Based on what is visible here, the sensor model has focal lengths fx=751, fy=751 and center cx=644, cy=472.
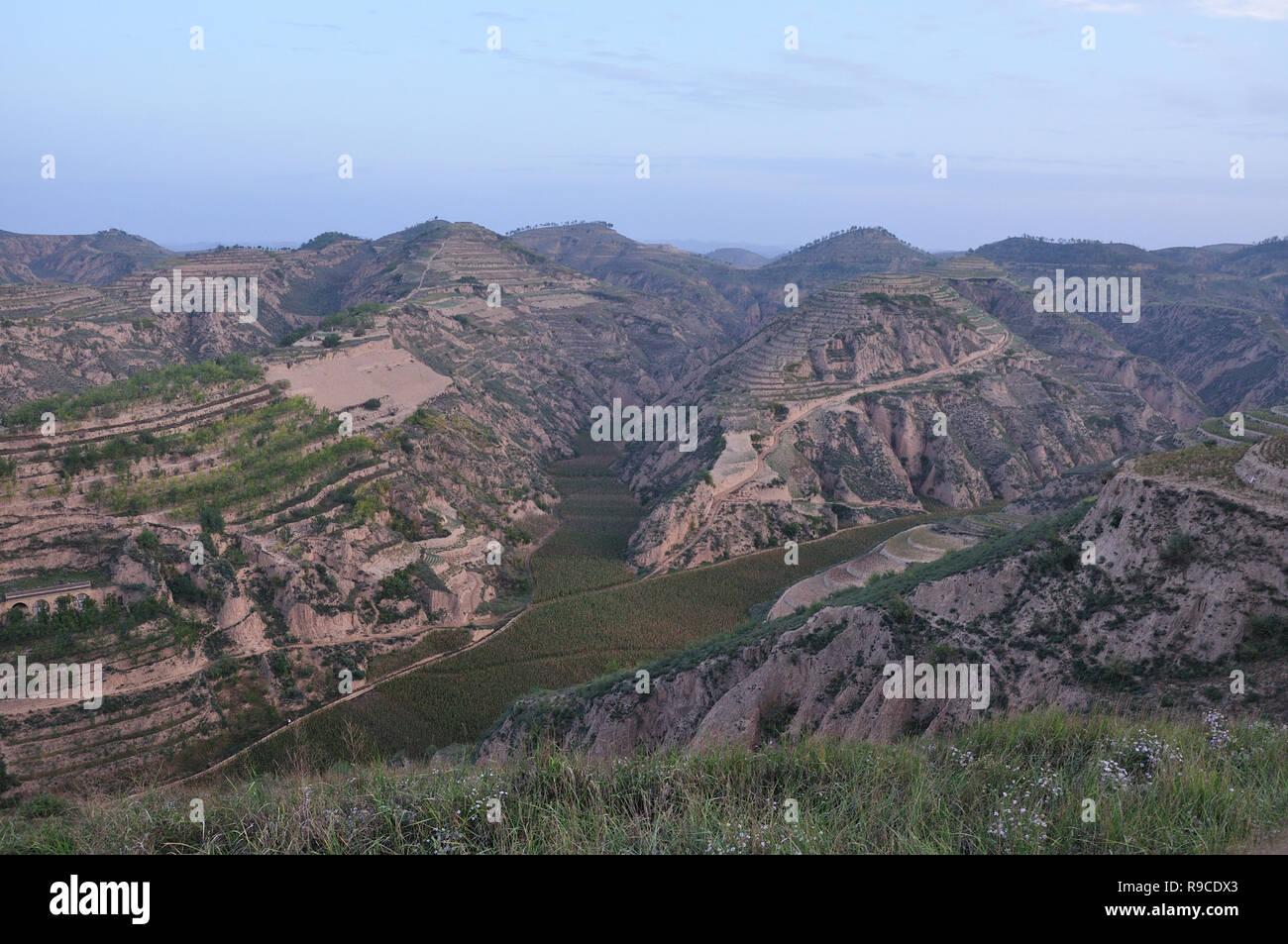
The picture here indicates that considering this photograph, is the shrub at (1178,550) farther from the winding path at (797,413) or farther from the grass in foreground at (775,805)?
the winding path at (797,413)

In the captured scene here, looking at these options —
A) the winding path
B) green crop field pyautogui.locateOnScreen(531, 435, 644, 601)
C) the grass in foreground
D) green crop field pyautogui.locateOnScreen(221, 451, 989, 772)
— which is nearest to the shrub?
the grass in foreground

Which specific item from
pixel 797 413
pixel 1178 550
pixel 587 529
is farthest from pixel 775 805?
pixel 797 413

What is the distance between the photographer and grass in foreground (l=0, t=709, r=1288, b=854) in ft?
19.0

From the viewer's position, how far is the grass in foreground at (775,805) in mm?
5785

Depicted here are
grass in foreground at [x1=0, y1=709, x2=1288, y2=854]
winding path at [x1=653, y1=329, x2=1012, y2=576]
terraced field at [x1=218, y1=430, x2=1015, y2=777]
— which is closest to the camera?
grass in foreground at [x1=0, y1=709, x2=1288, y2=854]

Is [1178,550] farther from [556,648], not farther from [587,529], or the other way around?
[587,529]

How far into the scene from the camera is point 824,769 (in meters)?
7.25

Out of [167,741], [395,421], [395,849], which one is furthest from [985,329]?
[395,849]

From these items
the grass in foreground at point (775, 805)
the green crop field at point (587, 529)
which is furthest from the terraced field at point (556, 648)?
the grass in foreground at point (775, 805)

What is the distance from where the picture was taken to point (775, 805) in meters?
6.64

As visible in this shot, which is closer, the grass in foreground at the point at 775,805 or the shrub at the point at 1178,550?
the grass in foreground at the point at 775,805

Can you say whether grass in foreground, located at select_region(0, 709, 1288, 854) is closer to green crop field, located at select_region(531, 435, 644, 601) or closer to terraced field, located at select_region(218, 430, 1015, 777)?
terraced field, located at select_region(218, 430, 1015, 777)

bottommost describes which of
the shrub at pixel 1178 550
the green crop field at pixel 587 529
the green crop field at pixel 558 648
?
the green crop field at pixel 558 648
